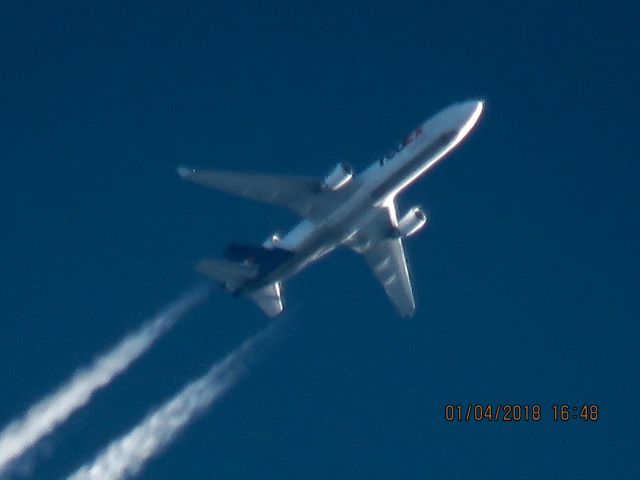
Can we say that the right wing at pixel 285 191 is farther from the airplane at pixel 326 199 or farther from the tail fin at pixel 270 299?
the tail fin at pixel 270 299

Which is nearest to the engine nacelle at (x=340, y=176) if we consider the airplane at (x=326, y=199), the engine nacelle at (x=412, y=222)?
the airplane at (x=326, y=199)

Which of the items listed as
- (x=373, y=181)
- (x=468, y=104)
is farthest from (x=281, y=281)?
(x=468, y=104)

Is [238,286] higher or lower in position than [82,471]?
higher

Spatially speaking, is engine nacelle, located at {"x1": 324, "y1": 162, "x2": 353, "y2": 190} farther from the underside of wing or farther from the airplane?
the underside of wing

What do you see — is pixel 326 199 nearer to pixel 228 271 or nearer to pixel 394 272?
pixel 228 271

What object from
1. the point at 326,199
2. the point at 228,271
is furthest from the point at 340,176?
the point at 228,271

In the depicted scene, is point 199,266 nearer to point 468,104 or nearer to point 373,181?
point 373,181

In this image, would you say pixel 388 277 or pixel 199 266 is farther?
pixel 388 277
